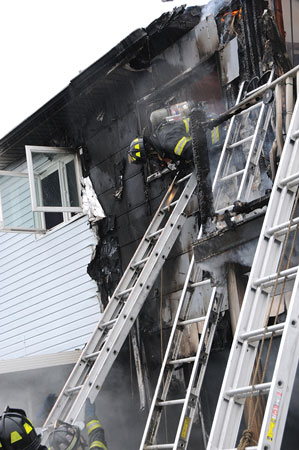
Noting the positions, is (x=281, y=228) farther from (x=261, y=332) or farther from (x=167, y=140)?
(x=167, y=140)

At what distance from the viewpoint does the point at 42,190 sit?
11.0m

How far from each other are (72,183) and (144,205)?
73.3 inches

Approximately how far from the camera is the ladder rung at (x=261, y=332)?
4.77 metres

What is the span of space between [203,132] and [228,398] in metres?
3.07

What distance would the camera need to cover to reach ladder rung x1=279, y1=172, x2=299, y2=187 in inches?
211

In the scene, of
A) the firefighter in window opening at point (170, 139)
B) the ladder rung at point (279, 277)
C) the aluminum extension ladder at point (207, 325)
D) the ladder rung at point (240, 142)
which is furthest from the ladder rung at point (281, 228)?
the firefighter in window opening at point (170, 139)

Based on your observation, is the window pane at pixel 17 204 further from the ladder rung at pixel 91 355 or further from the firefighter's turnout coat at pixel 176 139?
the firefighter's turnout coat at pixel 176 139

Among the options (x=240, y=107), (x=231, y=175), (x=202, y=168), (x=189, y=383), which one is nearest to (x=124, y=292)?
(x=189, y=383)

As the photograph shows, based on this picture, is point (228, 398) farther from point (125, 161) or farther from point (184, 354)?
point (125, 161)

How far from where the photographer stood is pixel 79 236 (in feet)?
36.4

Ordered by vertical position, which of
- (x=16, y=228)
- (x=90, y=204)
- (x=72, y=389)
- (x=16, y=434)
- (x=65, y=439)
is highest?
(x=90, y=204)

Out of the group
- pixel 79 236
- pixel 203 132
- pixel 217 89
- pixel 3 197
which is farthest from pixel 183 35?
pixel 3 197

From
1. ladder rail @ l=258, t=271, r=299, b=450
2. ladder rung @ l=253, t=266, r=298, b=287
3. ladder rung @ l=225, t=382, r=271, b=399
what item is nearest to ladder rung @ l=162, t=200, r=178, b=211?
ladder rung @ l=253, t=266, r=298, b=287

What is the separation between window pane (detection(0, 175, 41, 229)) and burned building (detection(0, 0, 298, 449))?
2 centimetres
